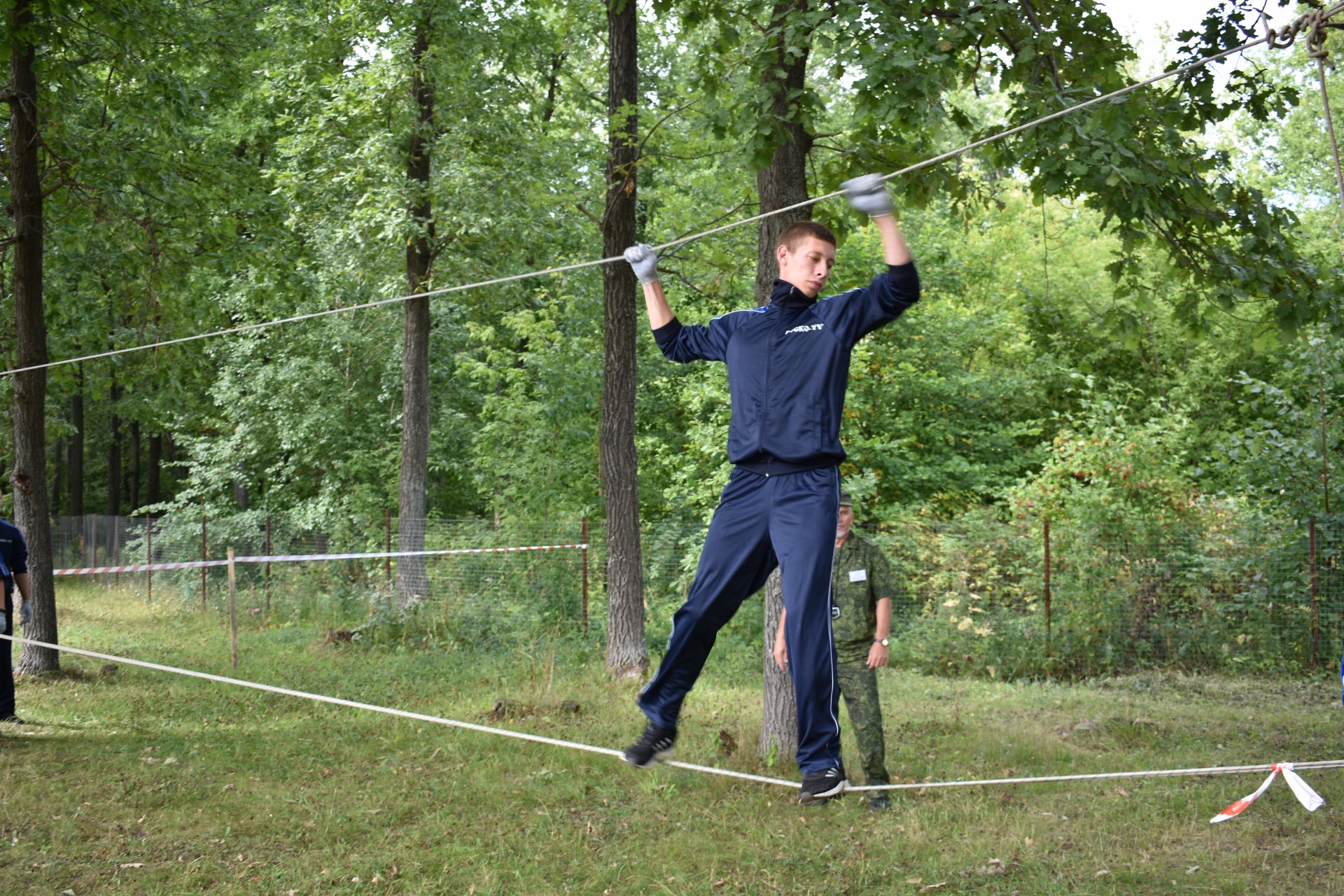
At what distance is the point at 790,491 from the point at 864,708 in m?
2.99

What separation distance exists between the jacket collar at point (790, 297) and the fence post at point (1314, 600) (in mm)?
9036

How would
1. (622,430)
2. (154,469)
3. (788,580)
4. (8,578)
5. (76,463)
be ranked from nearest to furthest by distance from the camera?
(788,580)
(8,578)
(622,430)
(76,463)
(154,469)

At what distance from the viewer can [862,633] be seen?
6508 millimetres

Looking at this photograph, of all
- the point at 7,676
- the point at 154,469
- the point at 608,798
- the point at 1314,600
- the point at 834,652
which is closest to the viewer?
the point at 834,652

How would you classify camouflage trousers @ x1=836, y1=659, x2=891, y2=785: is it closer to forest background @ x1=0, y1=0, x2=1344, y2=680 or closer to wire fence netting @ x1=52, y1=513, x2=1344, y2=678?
forest background @ x1=0, y1=0, x2=1344, y2=680

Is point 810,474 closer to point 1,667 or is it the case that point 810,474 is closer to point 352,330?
point 1,667

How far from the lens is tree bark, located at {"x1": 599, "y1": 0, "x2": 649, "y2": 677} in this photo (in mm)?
10281

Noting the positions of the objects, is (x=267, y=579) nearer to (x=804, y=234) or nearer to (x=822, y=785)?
(x=822, y=785)

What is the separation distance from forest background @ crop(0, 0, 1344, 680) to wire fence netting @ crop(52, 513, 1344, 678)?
0.13 meters

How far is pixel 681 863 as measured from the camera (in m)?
5.86

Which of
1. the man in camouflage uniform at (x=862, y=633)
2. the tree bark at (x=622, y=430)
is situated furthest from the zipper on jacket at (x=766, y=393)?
the tree bark at (x=622, y=430)

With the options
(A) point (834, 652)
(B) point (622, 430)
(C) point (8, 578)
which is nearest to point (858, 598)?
(A) point (834, 652)

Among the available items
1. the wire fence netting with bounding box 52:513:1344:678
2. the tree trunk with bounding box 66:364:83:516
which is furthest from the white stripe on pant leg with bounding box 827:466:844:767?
the tree trunk with bounding box 66:364:83:516

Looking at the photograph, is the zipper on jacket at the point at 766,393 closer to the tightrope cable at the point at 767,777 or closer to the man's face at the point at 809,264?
the man's face at the point at 809,264
